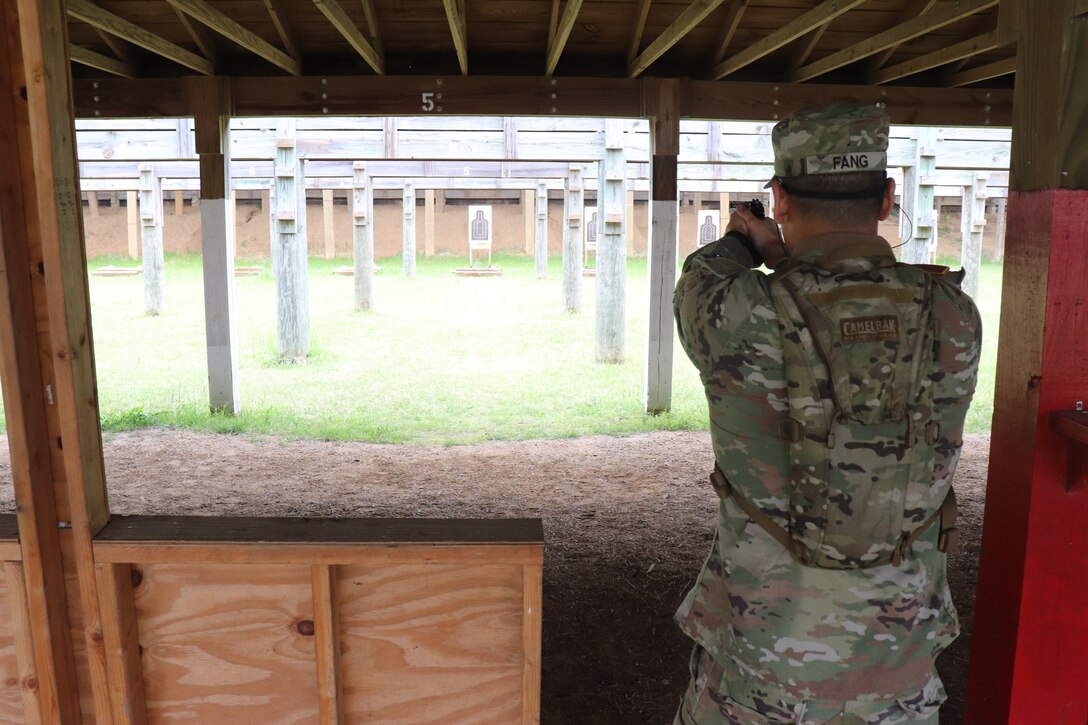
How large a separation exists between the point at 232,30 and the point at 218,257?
2.89m

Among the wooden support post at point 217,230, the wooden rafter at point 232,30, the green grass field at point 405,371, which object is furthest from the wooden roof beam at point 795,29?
the wooden support post at point 217,230

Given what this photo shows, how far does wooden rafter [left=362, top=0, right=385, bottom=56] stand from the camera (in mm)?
6602

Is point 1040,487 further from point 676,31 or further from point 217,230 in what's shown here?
point 217,230

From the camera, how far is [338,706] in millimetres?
2119

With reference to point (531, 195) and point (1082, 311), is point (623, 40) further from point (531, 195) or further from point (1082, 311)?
point (531, 195)

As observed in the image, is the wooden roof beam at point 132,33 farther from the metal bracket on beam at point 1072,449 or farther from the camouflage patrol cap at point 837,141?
the metal bracket on beam at point 1072,449

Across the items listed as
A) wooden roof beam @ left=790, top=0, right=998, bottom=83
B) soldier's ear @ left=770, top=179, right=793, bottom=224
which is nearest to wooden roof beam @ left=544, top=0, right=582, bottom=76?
wooden roof beam @ left=790, top=0, right=998, bottom=83

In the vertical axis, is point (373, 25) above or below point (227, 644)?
above

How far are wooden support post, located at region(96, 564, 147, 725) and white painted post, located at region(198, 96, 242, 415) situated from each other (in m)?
6.77

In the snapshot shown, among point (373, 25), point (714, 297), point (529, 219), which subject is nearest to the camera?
point (714, 297)

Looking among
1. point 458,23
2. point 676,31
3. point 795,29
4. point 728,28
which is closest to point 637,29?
point 728,28

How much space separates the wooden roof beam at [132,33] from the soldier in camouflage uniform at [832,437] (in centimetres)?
549

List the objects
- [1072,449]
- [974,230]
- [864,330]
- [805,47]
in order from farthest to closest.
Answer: [974,230]
[805,47]
[1072,449]
[864,330]

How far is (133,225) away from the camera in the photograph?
27547mm
